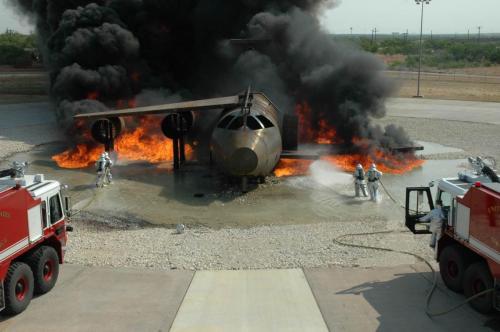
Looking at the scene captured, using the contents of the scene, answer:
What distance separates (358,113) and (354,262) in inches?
561

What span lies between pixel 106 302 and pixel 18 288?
1742 millimetres

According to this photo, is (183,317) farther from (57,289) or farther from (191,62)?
(191,62)

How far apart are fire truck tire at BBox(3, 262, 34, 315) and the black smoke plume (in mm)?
17841

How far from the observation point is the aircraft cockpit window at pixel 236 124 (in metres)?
19.6

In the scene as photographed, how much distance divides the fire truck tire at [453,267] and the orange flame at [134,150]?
17567mm

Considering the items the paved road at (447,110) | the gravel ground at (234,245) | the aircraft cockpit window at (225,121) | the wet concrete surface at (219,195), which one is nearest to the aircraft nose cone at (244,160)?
the wet concrete surface at (219,195)

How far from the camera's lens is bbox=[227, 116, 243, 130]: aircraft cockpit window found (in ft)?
64.3

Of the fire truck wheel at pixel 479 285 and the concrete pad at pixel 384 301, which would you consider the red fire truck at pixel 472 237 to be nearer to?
the fire truck wheel at pixel 479 285

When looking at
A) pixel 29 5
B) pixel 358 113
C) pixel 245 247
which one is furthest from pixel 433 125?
pixel 29 5

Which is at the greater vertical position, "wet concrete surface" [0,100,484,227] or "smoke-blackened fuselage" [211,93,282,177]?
"smoke-blackened fuselage" [211,93,282,177]

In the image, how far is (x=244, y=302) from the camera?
35.1ft

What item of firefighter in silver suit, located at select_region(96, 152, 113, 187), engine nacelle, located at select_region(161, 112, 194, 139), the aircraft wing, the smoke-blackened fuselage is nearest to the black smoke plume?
the aircraft wing

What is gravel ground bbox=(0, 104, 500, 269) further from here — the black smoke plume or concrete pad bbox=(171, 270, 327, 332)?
the black smoke plume

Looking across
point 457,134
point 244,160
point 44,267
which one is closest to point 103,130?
point 244,160
